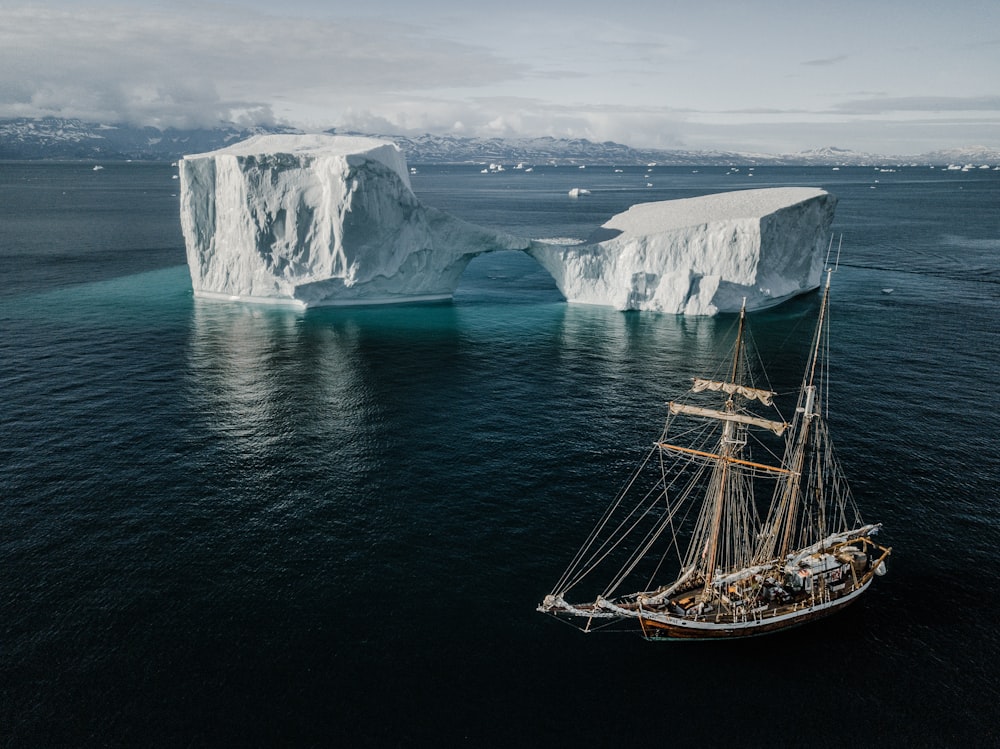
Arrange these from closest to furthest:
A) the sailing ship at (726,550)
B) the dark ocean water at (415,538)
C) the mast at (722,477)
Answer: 1. the dark ocean water at (415,538)
2. the sailing ship at (726,550)
3. the mast at (722,477)

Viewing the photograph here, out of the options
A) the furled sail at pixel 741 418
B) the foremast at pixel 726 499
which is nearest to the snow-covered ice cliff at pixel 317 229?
the furled sail at pixel 741 418

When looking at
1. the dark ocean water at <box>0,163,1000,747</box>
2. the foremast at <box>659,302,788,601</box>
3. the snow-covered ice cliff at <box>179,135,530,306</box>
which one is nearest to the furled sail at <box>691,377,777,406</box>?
the foremast at <box>659,302,788,601</box>

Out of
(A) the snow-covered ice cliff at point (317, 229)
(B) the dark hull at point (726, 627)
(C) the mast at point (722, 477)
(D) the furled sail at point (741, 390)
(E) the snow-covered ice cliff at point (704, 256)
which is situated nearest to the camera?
(B) the dark hull at point (726, 627)

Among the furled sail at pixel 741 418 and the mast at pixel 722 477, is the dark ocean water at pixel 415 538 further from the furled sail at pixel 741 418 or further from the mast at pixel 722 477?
the furled sail at pixel 741 418

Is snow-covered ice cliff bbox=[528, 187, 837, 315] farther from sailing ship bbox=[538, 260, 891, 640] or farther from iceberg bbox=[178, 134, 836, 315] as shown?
sailing ship bbox=[538, 260, 891, 640]

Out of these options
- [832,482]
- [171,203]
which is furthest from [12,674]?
[171,203]

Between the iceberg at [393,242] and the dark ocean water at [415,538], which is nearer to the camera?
the dark ocean water at [415,538]

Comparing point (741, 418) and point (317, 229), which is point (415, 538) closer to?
point (741, 418)

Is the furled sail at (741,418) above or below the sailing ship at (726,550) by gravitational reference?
above

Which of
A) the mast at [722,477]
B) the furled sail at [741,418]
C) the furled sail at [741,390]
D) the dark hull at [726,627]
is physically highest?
the furled sail at [741,390]
